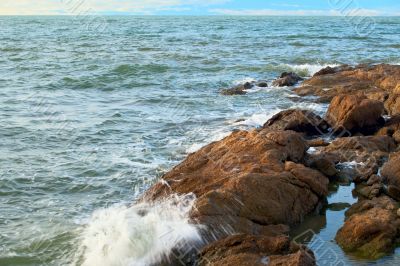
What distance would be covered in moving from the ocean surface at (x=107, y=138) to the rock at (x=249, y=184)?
1.48 feet

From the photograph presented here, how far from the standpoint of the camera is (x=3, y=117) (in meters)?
17.2

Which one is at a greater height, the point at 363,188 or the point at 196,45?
the point at 363,188

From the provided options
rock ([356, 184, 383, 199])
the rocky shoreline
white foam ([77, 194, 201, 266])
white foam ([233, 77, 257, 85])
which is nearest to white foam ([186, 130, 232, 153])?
the rocky shoreline

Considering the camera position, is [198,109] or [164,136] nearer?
[164,136]

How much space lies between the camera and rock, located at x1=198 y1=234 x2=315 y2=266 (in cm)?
611

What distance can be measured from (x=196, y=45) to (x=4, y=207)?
38576 mm

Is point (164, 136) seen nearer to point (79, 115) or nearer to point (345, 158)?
point (79, 115)

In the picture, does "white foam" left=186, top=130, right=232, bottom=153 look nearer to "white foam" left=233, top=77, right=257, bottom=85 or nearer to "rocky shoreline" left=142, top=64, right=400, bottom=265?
"rocky shoreline" left=142, top=64, right=400, bottom=265

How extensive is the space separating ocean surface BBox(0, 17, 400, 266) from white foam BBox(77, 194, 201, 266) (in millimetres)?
21

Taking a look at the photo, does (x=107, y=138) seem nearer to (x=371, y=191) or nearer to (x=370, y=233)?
(x=371, y=191)

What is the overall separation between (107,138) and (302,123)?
18.0 ft

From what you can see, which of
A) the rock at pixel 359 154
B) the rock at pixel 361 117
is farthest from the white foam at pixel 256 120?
the rock at pixel 359 154

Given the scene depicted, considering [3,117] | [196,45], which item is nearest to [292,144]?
[3,117]

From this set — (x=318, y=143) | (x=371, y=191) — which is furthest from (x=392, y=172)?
(x=318, y=143)
